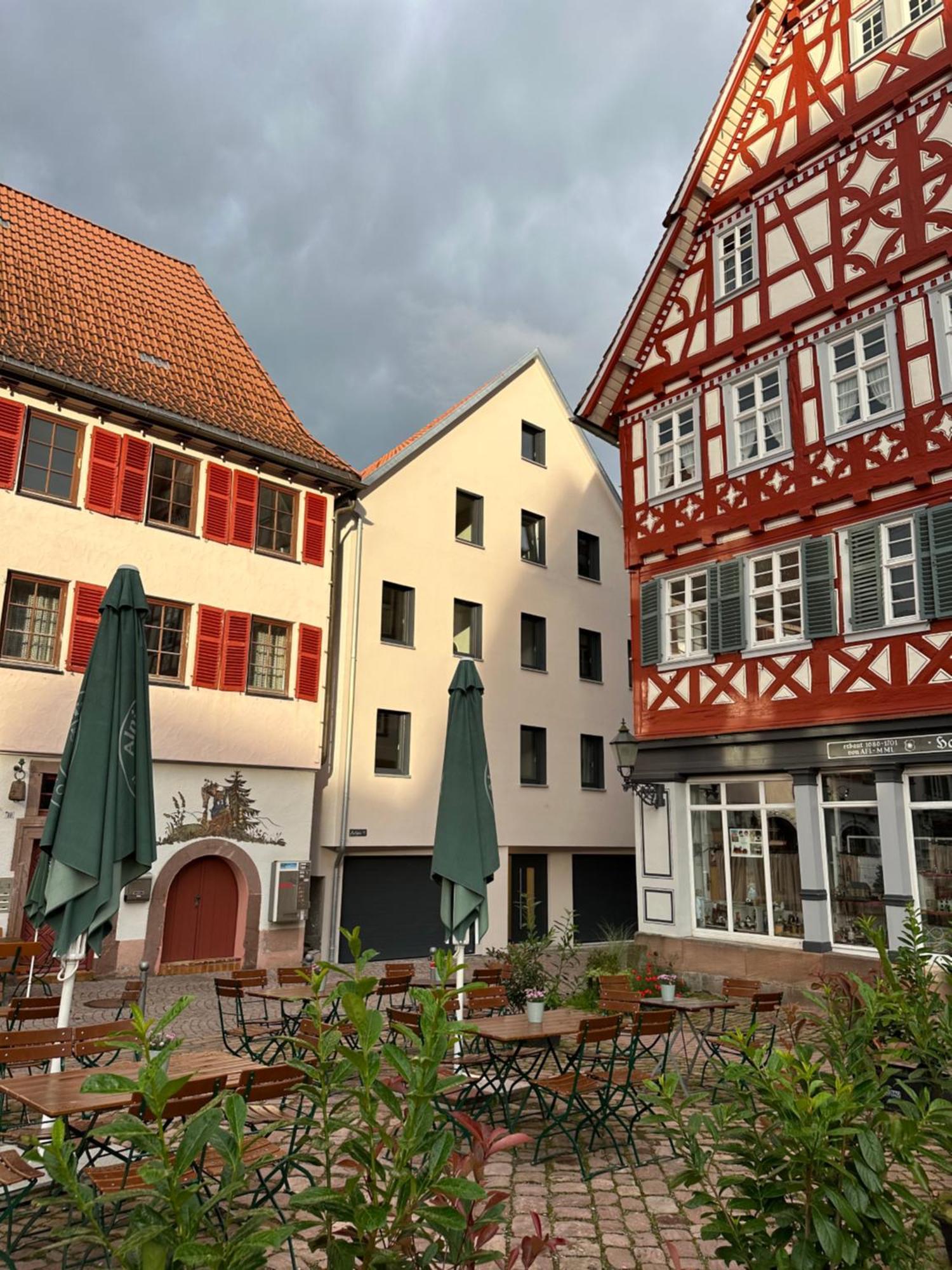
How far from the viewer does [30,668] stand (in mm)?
14016

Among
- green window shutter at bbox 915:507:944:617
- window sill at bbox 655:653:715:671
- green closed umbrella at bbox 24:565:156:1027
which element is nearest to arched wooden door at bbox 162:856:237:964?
window sill at bbox 655:653:715:671

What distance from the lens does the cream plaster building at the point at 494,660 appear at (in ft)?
60.8

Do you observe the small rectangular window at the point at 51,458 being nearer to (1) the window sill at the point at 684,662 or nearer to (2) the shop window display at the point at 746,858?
(1) the window sill at the point at 684,662

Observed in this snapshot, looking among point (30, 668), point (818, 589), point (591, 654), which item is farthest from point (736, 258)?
point (30, 668)

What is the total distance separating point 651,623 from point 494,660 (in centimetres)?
619

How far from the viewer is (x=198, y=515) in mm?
16312

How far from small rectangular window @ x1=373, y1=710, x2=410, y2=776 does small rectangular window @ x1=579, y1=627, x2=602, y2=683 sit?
5.68m

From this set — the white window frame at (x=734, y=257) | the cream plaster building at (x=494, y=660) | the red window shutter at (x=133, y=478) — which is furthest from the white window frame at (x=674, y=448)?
the red window shutter at (x=133, y=478)

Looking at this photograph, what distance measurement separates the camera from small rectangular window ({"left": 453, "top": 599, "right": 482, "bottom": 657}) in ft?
68.4

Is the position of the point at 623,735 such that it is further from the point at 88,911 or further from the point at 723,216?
the point at 88,911

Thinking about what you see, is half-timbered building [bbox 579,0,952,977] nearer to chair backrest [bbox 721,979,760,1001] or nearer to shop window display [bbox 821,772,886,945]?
shop window display [bbox 821,772,886,945]

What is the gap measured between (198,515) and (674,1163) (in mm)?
12982

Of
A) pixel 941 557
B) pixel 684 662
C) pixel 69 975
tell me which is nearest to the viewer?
pixel 69 975

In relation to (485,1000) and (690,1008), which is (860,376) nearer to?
(690,1008)
